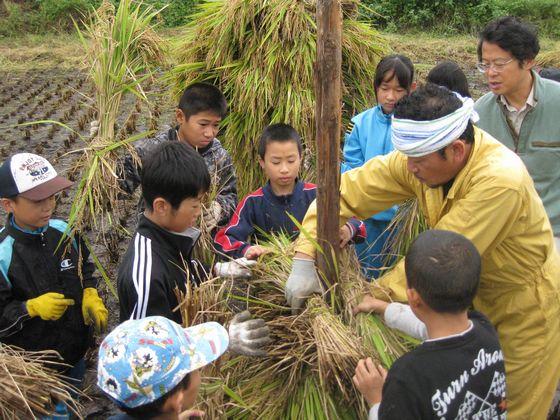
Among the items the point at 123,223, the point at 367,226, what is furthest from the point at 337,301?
the point at 123,223

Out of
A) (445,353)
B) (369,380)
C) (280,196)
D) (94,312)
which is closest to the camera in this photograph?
(445,353)

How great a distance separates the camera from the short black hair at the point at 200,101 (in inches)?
117

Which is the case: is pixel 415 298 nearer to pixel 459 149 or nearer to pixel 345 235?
pixel 459 149

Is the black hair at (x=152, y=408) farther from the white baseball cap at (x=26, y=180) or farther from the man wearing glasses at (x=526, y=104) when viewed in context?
the man wearing glasses at (x=526, y=104)

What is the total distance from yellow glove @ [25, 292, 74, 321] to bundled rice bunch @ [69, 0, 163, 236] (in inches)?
14.5

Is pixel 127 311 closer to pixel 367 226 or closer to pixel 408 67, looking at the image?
pixel 367 226

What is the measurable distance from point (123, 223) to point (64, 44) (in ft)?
34.6

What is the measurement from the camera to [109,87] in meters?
2.94

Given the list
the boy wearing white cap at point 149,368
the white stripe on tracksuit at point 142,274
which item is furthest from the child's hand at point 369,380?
the white stripe on tracksuit at point 142,274

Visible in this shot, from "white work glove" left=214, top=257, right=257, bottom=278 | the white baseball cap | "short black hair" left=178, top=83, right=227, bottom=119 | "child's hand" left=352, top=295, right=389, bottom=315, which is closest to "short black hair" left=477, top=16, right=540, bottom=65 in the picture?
"short black hair" left=178, top=83, right=227, bottom=119

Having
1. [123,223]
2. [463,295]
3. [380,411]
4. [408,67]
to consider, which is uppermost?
[408,67]

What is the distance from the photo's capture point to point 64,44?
13797 millimetres

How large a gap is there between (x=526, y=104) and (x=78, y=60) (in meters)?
11.1

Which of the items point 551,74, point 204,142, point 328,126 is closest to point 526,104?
point 551,74
